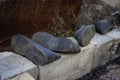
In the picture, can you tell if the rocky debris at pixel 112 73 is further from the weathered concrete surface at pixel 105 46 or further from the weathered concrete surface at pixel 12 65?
the weathered concrete surface at pixel 12 65

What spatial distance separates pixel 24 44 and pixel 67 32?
68cm

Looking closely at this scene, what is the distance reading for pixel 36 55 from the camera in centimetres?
231

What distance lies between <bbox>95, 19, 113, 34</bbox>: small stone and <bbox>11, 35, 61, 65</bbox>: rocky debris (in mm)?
705

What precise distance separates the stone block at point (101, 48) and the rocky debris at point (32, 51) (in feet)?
1.71

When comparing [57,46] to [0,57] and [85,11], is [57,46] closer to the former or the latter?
[0,57]

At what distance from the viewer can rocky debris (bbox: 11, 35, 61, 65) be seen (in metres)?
2.29

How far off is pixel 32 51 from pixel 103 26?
91 centimetres

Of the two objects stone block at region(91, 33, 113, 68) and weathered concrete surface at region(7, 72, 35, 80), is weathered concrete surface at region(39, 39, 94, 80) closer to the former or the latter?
stone block at region(91, 33, 113, 68)

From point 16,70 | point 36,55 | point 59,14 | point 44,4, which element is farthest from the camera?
point 59,14

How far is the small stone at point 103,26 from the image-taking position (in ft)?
9.67

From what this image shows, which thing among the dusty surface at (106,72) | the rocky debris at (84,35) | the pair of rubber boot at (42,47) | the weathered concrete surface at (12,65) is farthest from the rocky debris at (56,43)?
the dusty surface at (106,72)

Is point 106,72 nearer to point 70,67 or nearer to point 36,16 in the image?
point 70,67

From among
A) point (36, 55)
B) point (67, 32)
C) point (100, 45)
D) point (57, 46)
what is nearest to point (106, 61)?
point (100, 45)

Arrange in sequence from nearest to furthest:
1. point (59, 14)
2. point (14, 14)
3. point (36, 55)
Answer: point (36, 55), point (14, 14), point (59, 14)
